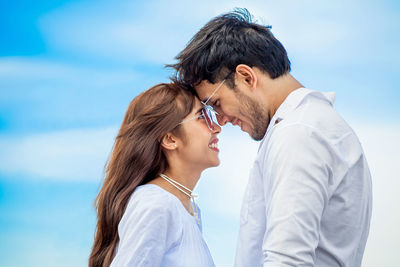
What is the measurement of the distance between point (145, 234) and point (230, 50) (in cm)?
88

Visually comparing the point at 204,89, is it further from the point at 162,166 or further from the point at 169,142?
the point at 162,166

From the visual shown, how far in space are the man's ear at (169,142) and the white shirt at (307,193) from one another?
0.71m

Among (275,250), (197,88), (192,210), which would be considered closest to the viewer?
(275,250)

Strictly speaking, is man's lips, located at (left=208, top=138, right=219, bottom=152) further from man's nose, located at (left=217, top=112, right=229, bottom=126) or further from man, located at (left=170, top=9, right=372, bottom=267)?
man, located at (left=170, top=9, right=372, bottom=267)

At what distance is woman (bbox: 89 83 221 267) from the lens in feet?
7.22

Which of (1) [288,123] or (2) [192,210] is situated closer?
Answer: (1) [288,123]

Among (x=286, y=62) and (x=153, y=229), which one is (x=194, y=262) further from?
(x=286, y=62)

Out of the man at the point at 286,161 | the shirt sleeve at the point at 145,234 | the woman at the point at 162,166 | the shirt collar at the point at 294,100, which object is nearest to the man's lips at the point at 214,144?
the woman at the point at 162,166

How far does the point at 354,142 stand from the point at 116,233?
1.26 meters

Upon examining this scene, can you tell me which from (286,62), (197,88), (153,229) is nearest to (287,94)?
(286,62)

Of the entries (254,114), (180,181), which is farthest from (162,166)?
(254,114)

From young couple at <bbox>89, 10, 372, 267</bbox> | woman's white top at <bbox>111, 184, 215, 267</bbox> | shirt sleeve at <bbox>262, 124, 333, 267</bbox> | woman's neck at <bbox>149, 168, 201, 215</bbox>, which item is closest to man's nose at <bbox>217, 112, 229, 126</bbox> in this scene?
young couple at <bbox>89, 10, 372, 267</bbox>

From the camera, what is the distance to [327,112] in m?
1.67

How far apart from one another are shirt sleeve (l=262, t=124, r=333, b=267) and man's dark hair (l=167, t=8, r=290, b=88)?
572mm
